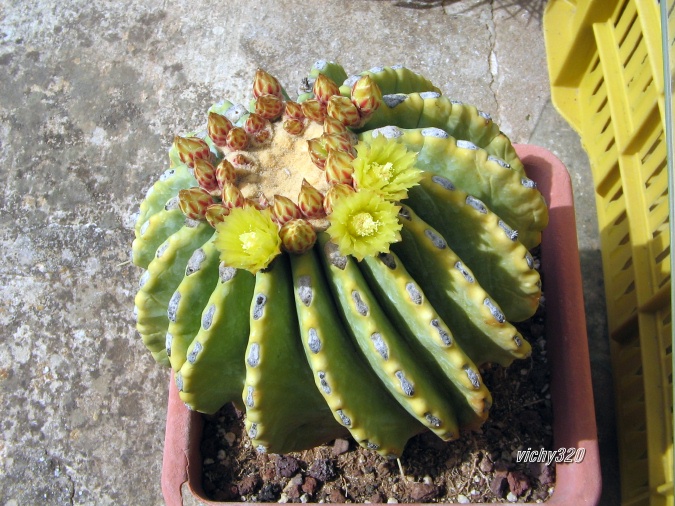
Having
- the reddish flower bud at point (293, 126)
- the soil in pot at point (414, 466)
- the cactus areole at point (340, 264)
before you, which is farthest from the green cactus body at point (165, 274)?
the soil in pot at point (414, 466)

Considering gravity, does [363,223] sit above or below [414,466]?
above

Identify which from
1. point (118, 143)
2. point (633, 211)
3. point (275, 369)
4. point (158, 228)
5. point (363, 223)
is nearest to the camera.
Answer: point (363, 223)

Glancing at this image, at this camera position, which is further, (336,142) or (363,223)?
(336,142)

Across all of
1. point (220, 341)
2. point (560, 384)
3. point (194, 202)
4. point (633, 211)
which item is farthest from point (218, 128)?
point (633, 211)

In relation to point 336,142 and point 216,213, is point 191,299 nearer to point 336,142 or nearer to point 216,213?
point 216,213

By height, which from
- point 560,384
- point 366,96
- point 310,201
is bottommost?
point 560,384

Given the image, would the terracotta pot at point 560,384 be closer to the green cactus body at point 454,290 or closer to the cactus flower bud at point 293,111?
the green cactus body at point 454,290

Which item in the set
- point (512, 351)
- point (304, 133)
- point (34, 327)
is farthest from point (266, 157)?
point (34, 327)
